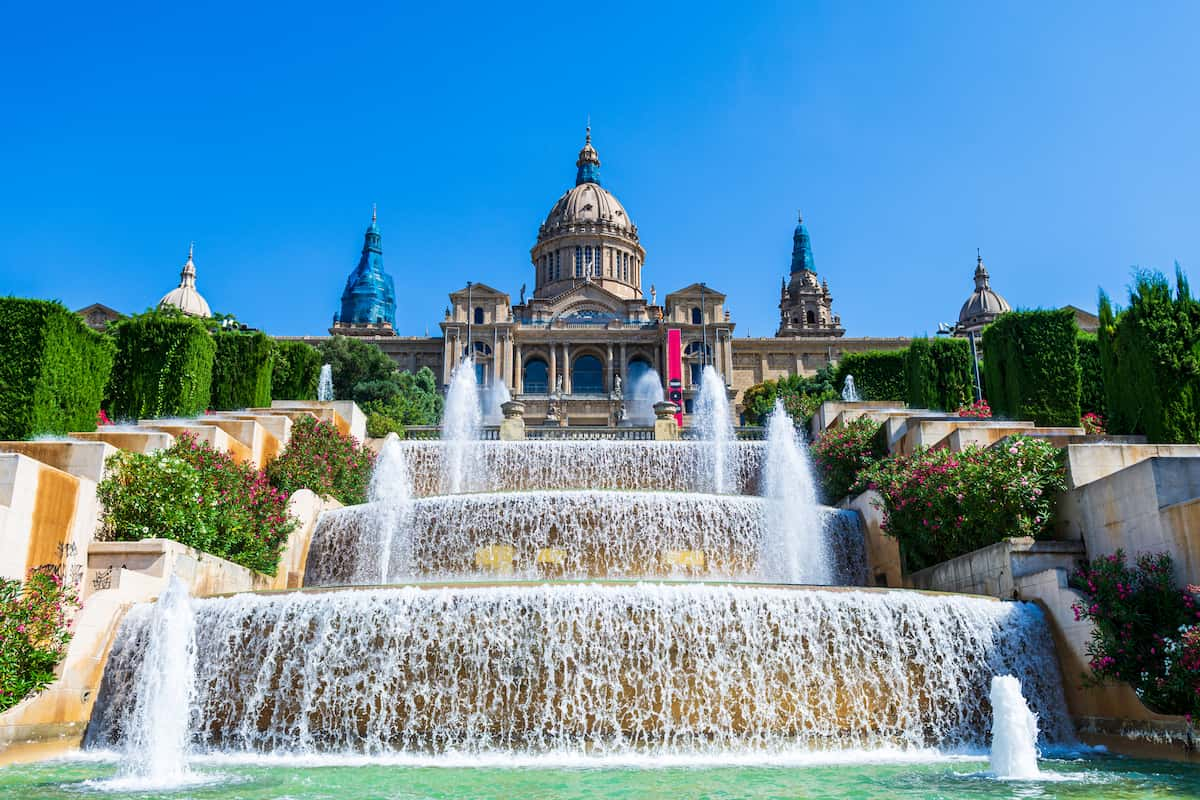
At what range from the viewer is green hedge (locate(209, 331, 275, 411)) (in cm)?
2267

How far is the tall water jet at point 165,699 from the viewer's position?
7.85 m

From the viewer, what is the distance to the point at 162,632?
30.9 feet

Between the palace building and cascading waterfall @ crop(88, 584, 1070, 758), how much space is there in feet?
166

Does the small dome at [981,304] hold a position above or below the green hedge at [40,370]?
above

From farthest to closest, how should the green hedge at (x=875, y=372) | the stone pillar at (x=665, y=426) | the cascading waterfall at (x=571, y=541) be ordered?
the green hedge at (x=875, y=372)
the stone pillar at (x=665, y=426)
the cascading waterfall at (x=571, y=541)

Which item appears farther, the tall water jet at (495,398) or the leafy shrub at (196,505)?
the tall water jet at (495,398)

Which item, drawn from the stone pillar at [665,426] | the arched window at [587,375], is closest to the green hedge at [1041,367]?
the stone pillar at [665,426]

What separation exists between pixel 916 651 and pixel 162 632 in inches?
304

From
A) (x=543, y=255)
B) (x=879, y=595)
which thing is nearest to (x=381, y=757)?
(x=879, y=595)

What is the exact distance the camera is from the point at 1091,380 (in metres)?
22.2

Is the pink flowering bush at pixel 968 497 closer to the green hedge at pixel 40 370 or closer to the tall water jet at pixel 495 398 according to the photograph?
the green hedge at pixel 40 370

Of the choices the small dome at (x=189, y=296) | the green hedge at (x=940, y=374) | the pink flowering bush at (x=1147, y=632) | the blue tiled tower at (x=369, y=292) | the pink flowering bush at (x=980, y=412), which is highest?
the blue tiled tower at (x=369, y=292)

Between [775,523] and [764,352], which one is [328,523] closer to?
[775,523]

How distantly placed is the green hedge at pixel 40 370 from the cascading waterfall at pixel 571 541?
4417 millimetres
